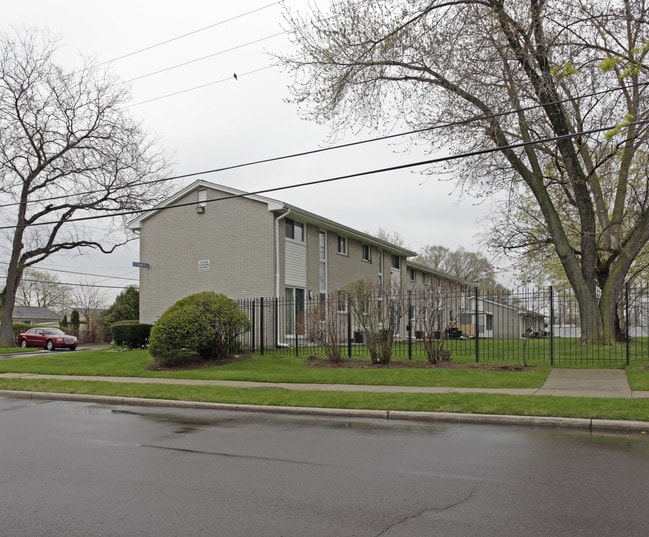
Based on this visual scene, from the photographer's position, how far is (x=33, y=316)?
7419 centimetres

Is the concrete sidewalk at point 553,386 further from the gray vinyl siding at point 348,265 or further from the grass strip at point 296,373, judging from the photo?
the gray vinyl siding at point 348,265

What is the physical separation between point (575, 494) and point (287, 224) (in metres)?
20.4

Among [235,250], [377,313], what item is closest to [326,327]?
[377,313]

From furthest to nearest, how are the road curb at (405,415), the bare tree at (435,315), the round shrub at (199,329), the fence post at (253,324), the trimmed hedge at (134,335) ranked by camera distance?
the trimmed hedge at (134,335) → the fence post at (253,324) → the round shrub at (199,329) → the bare tree at (435,315) → the road curb at (405,415)

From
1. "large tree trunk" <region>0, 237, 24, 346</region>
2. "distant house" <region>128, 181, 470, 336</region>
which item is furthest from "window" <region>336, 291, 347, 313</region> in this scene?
"large tree trunk" <region>0, 237, 24, 346</region>

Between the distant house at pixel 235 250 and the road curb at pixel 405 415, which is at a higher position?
the distant house at pixel 235 250

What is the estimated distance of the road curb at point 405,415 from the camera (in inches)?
343

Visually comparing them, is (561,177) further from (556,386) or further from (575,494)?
(575,494)

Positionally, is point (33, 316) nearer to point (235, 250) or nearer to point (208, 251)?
point (208, 251)

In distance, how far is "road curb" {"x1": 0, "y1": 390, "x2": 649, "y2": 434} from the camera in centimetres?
871

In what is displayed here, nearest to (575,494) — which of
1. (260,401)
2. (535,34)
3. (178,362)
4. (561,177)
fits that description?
(260,401)

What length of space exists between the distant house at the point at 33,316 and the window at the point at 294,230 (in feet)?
176

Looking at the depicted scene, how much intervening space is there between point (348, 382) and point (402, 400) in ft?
10.1

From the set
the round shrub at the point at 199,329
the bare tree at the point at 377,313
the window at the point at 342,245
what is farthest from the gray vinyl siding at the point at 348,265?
the bare tree at the point at 377,313
